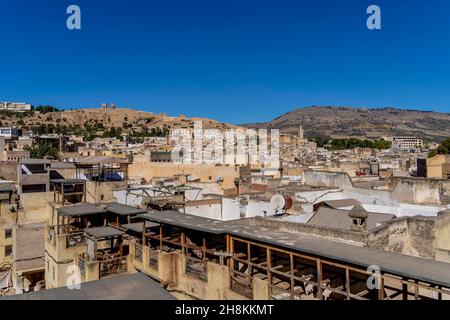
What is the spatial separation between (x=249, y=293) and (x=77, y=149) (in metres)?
64.7

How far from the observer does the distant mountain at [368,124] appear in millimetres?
159625

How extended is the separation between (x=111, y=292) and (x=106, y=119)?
135m

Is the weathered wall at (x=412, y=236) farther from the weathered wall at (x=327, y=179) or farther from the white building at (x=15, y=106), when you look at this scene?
the white building at (x=15, y=106)

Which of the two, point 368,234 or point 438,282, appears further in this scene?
point 368,234

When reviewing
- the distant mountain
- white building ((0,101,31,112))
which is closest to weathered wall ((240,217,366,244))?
white building ((0,101,31,112))

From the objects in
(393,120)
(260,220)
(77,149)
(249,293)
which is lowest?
(249,293)

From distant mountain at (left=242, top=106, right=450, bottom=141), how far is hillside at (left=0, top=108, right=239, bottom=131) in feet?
143

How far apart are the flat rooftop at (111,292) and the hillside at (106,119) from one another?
11288cm

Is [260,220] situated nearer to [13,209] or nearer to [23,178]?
[13,209]

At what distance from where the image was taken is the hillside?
117062 mm

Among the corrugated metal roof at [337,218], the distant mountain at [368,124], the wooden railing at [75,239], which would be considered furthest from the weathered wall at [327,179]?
the distant mountain at [368,124]

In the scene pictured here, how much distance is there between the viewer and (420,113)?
197 meters

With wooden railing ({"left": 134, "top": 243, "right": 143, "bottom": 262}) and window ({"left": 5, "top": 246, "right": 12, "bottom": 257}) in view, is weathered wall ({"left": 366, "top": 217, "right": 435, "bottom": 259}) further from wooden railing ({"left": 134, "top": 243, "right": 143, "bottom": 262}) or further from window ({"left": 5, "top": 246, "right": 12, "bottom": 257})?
window ({"left": 5, "top": 246, "right": 12, "bottom": 257})
